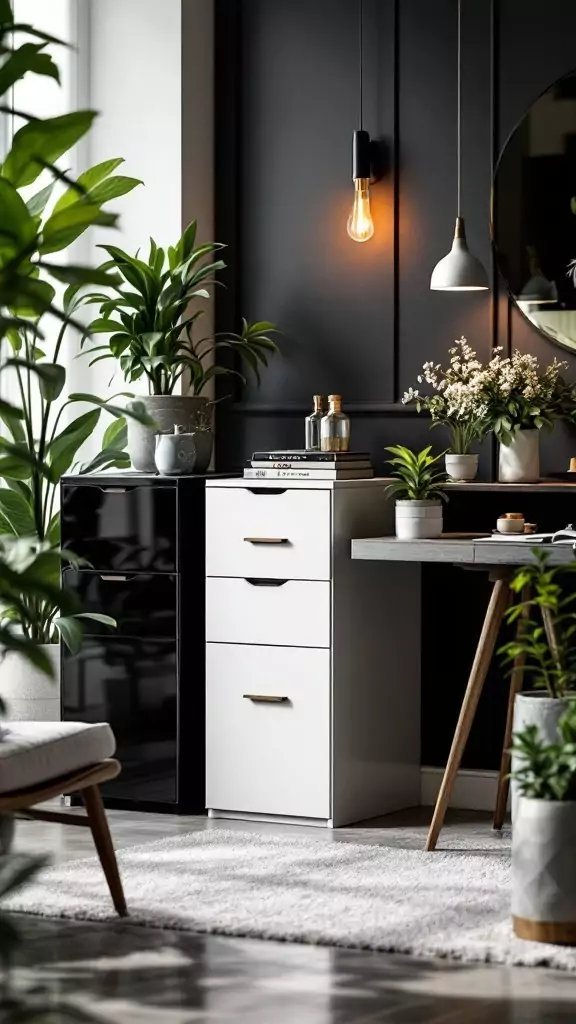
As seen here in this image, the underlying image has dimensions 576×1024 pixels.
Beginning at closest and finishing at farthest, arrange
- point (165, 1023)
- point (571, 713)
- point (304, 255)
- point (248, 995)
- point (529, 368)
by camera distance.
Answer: point (165, 1023) → point (248, 995) → point (571, 713) → point (529, 368) → point (304, 255)

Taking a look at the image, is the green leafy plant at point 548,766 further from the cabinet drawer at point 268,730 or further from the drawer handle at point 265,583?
the drawer handle at point 265,583

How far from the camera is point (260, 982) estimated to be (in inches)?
118

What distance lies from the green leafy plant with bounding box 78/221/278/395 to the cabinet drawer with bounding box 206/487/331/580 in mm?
463

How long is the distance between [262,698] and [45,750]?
4.52 feet

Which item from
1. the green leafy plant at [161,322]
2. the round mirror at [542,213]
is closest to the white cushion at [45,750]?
the green leafy plant at [161,322]

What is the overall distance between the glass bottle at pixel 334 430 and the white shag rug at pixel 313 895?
1.16 metres

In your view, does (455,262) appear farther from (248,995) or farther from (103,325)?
(248,995)

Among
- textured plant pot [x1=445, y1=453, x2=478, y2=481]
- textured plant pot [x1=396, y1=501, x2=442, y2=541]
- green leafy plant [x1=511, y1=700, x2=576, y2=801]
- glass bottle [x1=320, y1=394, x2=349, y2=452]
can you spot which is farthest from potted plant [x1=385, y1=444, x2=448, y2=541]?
green leafy plant [x1=511, y1=700, x2=576, y2=801]

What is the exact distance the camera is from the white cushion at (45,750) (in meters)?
3.16

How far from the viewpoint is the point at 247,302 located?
518 centimetres

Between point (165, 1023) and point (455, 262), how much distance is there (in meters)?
2.56

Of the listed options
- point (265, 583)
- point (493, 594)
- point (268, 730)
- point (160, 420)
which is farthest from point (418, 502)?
point (160, 420)

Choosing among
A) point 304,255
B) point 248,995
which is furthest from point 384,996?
point 304,255

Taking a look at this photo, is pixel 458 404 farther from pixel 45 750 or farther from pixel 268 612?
pixel 45 750
